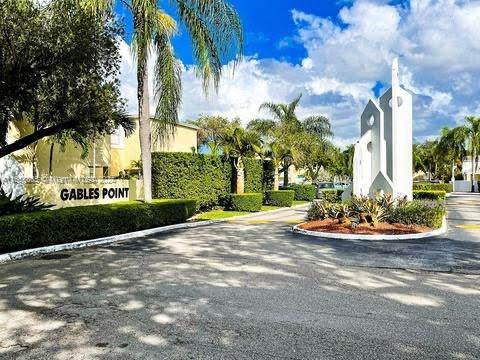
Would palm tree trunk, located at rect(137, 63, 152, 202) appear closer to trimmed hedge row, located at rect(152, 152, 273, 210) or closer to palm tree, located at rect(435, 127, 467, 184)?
trimmed hedge row, located at rect(152, 152, 273, 210)

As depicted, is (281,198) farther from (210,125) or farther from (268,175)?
(210,125)

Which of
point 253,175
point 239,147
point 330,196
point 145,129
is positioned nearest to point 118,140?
point 239,147

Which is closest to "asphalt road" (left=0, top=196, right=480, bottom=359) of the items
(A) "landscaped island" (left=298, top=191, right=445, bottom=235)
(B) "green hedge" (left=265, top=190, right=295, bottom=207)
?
(A) "landscaped island" (left=298, top=191, right=445, bottom=235)

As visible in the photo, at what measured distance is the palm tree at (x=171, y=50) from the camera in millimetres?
15312

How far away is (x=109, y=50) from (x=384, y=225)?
944cm

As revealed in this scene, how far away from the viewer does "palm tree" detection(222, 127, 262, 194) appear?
2577 cm

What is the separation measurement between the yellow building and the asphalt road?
31.9 feet

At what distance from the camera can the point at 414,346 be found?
4473 millimetres

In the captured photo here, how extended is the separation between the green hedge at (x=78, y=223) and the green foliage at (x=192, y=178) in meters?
3.36

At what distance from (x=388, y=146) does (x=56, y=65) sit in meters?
13.0

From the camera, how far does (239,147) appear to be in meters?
26.5

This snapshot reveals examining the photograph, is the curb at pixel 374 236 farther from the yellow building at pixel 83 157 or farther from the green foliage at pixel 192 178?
the green foliage at pixel 192 178

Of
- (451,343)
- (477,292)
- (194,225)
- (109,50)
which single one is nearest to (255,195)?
(194,225)

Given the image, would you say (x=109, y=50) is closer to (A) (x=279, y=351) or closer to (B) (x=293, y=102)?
(A) (x=279, y=351)
